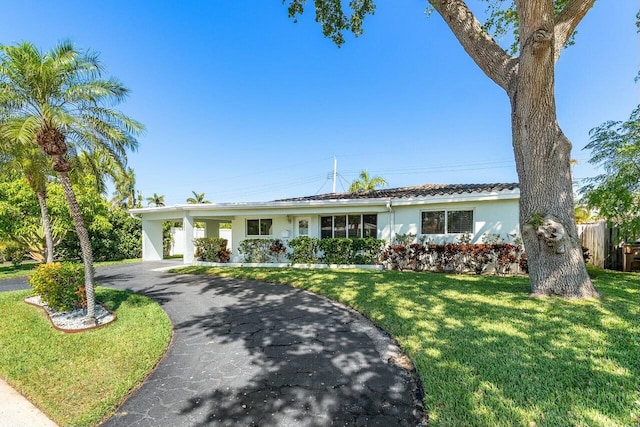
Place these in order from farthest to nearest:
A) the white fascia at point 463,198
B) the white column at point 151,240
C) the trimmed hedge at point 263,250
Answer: the white column at point 151,240 < the trimmed hedge at point 263,250 < the white fascia at point 463,198

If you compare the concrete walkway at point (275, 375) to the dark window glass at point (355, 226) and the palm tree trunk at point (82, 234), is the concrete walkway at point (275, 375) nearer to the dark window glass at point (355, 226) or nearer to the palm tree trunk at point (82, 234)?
the palm tree trunk at point (82, 234)

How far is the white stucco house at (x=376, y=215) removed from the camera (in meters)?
11.1

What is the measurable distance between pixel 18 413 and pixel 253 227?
42.7 ft

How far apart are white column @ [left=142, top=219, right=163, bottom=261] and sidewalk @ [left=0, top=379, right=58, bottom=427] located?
1568 cm

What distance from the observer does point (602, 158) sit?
981 cm

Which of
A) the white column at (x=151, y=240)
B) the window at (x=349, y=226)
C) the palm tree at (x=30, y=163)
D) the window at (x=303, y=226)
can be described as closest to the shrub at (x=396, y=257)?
the window at (x=349, y=226)

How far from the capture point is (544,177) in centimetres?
626

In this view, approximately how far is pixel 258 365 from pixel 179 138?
15.1m

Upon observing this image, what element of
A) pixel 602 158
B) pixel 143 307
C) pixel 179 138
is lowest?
pixel 143 307

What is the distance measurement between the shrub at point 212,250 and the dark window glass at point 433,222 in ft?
33.4

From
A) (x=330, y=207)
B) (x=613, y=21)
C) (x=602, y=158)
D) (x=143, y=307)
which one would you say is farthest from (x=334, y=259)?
(x=613, y=21)

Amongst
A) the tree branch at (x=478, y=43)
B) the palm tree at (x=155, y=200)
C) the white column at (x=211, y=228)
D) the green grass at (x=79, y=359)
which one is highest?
the tree branch at (x=478, y=43)

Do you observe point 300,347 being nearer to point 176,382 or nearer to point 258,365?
point 258,365

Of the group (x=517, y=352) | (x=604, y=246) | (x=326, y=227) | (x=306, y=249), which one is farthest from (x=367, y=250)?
(x=604, y=246)
